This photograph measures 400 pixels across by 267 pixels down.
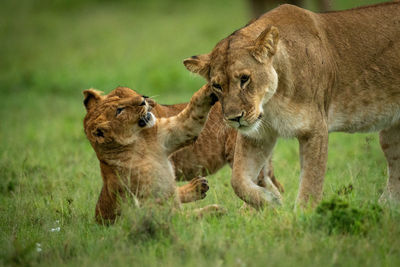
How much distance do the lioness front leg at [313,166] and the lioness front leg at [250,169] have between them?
269mm

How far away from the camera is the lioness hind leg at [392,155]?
18.2ft

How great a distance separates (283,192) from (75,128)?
17.5ft

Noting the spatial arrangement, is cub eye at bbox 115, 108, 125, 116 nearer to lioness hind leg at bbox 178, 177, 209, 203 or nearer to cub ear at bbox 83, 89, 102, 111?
cub ear at bbox 83, 89, 102, 111

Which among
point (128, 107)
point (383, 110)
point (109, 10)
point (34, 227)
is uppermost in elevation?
point (128, 107)

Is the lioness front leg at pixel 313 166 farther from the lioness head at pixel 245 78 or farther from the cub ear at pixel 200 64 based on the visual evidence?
the cub ear at pixel 200 64

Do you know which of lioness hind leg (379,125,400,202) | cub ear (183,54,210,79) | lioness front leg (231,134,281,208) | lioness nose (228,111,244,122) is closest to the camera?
lioness nose (228,111,244,122)

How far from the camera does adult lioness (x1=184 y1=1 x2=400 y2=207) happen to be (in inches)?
177

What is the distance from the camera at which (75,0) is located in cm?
2800

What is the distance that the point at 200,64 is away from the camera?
4.66m

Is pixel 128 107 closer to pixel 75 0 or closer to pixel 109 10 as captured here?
pixel 109 10

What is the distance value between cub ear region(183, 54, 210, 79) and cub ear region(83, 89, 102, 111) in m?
0.80

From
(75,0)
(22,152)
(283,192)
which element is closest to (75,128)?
(22,152)

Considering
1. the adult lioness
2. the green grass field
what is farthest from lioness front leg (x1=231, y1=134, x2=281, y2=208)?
the green grass field

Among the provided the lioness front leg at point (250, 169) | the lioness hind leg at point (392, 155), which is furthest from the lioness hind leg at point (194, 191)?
the lioness hind leg at point (392, 155)
